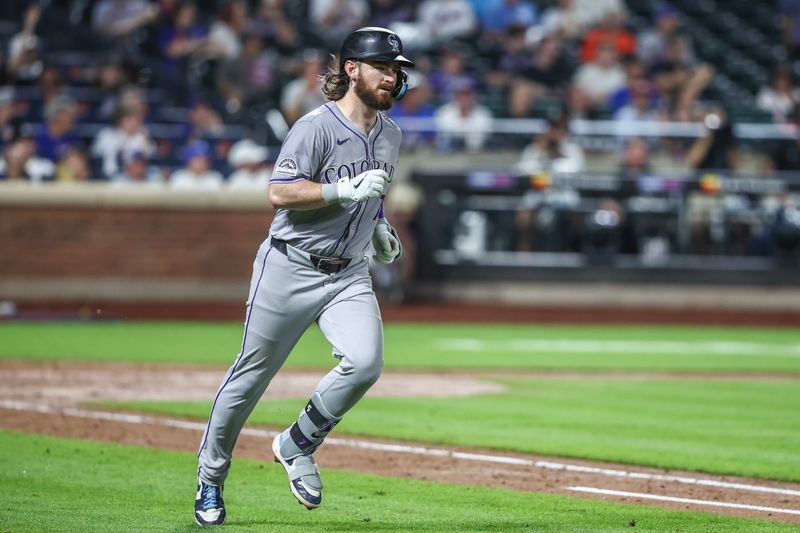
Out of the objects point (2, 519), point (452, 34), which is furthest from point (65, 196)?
point (2, 519)

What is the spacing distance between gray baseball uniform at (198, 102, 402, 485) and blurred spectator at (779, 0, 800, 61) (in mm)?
19768

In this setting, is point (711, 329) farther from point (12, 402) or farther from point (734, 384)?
point (12, 402)

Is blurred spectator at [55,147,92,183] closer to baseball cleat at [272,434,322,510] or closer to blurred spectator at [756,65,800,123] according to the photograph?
blurred spectator at [756,65,800,123]

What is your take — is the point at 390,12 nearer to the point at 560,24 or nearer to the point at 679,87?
the point at 560,24

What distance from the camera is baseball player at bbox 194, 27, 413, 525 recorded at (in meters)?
5.75

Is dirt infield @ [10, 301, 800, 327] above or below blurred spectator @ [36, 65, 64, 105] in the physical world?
below

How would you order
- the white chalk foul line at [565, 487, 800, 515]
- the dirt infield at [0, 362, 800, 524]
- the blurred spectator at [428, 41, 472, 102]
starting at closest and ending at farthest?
the white chalk foul line at [565, 487, 800, 515] → the dirt infield at [0, 362, 800, 524] → the blurred spectator at [428, 41, 472, 102]

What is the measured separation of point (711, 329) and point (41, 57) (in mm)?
10997

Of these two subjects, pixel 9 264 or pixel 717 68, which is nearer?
pixel 9 264

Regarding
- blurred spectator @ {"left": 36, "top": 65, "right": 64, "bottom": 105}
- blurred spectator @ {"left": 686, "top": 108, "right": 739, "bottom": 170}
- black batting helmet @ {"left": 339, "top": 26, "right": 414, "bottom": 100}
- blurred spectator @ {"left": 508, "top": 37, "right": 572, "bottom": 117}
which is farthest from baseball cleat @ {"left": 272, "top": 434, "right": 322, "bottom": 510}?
blurred spectator @ {"left": 508, "top": 37, "right": 572, "bottom": 117}

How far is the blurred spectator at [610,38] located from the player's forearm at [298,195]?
16.8 meters

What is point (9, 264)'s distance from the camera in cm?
1891

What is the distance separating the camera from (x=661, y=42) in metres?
23.0

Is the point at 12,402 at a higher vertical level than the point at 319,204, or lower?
lower
